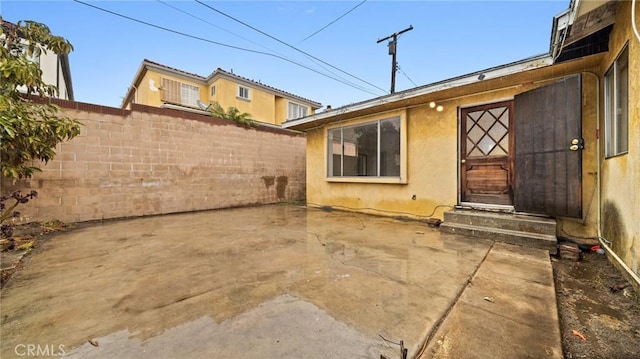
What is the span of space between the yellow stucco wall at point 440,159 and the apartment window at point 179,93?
34.2 ft

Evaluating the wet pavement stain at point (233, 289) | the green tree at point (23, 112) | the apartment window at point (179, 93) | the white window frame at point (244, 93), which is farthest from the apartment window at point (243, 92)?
the wet pavement stain at point (233, 289)

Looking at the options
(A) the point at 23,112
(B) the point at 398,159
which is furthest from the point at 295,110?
(A) the point at 23,112

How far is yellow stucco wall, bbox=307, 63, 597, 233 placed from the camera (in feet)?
11.1

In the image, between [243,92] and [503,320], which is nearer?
[503,320]

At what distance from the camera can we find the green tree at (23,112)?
9.68 feet

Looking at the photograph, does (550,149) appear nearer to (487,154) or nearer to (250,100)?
(487,154)

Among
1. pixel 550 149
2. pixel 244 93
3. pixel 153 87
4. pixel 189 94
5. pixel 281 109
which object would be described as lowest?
pixel 550 149

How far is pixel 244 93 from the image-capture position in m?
14.1

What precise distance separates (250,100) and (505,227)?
13.8m

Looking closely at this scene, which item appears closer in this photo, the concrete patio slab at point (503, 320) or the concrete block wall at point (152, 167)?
the concrete patio slab at point (503, 320)

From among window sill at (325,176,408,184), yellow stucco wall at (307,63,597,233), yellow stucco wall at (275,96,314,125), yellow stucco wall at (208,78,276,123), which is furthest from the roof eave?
yellow stucco wall at (275,96,314,125)

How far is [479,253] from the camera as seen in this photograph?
9.88 ft

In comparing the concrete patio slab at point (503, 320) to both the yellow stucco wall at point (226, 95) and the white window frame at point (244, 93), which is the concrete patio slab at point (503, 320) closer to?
the yellow stucco wall at point (226, 95)

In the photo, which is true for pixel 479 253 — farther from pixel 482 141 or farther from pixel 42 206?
pixel 42 206
